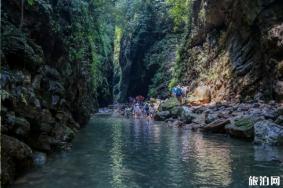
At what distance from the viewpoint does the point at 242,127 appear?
15.7 m

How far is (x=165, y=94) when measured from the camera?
44312 mm

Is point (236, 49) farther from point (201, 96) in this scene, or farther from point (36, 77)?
point (36, 77)

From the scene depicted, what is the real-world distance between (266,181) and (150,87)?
42.4m

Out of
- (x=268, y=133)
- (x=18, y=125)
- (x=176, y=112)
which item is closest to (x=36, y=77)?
(x=18, y=125)

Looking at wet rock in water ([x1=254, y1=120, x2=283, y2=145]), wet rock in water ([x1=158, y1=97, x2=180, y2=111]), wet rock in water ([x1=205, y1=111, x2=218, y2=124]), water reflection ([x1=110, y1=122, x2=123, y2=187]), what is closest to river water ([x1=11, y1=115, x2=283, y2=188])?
water reflection ([x1=110, y1=122, x2=123, y2=187])

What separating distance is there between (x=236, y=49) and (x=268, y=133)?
43.4ft

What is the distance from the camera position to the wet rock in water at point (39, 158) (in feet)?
33.9

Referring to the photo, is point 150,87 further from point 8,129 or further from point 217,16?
point 8,129

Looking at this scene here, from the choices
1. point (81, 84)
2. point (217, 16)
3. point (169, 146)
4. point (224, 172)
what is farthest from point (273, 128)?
point (217, 16)

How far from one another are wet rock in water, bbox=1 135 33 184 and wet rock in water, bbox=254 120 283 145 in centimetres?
786

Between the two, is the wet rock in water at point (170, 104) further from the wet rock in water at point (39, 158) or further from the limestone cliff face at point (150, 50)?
the wet rock in water at point (39, 158)

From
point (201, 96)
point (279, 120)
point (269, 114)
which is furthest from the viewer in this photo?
point (201, 96)

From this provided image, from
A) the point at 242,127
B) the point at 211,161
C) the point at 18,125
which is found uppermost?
the point at 18,125

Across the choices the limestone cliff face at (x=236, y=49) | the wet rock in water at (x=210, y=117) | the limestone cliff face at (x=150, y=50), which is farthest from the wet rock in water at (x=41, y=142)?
the limestone cliff face at (x=150, y=50)
